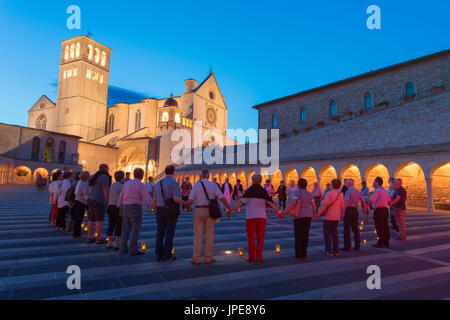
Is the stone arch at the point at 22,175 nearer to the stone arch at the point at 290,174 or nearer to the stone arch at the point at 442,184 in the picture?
the stone arch at the point at 290,174

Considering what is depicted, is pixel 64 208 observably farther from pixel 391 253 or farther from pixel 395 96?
pixel 395 96

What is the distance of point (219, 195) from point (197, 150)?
41146mm

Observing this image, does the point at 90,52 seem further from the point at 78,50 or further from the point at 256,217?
the point at 256,217

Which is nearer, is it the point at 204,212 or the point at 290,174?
the point at 204,212

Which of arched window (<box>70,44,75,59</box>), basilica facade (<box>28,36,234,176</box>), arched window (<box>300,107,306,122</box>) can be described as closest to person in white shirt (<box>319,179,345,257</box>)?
arched window (<box>300,107,306,122</box>)

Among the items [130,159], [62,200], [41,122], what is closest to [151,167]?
[130,159]

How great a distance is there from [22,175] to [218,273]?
43.0m

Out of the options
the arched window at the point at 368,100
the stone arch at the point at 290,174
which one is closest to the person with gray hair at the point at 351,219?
the stone arch at the point at 290,174

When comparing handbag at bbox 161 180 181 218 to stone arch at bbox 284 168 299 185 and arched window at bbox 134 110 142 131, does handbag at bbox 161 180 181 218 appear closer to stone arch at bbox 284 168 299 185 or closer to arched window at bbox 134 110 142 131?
stone arch at bbox 284 168 299 185

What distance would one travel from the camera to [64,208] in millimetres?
8477

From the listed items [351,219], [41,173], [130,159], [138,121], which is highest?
[138,121]

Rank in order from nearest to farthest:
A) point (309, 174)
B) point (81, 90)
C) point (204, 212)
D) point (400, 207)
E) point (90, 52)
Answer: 1. point (204, 212)
2. point (400, 207)
3. point (309, 174)
4. point (81, 90)
5. point (90, 52)

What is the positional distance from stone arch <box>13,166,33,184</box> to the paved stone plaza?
Result: 36.8 m

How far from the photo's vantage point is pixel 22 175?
37.9 metres
